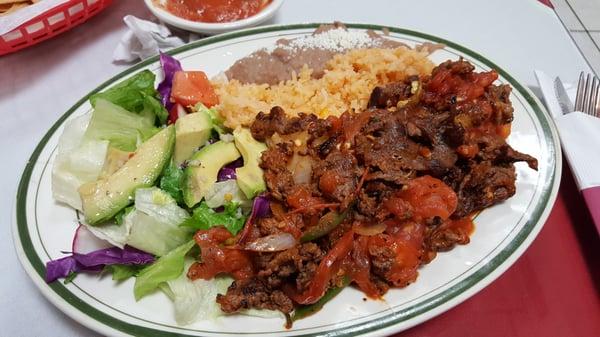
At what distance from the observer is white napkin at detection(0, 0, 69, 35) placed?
8.12ft

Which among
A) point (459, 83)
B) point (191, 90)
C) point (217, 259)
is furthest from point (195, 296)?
point (459, 83)

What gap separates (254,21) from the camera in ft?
9.23

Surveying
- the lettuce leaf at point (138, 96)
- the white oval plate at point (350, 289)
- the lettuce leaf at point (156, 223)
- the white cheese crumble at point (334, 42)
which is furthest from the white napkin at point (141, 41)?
the lettuce leaf at point (156, 223)

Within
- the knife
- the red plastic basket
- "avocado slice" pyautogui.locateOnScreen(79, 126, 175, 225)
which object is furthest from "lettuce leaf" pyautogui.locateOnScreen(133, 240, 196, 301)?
the knife

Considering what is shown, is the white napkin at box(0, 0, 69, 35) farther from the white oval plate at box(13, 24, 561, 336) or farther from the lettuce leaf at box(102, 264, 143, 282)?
the lettuce leaf at box(102, 264, 143, 282)

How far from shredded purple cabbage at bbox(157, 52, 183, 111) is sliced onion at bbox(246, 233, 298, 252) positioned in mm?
956

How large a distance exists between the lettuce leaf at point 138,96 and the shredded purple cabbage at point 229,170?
47cm

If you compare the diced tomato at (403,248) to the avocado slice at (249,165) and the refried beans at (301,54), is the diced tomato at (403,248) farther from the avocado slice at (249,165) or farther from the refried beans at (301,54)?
the refried beans at (301,54)

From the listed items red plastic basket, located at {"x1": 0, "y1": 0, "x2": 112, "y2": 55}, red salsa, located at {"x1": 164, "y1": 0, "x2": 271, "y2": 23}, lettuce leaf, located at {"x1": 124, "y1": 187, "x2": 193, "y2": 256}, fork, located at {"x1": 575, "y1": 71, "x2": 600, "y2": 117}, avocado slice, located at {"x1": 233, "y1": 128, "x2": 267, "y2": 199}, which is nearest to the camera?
lettuce leaf, located at {"x1": 124, "y1": 187, "x2": 193, "y2": 256}

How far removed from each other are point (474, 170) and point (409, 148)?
0.84 ft

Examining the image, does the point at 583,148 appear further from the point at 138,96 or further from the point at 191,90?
the point at 138,96

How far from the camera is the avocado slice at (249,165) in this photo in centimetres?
188

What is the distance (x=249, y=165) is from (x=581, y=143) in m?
1.38

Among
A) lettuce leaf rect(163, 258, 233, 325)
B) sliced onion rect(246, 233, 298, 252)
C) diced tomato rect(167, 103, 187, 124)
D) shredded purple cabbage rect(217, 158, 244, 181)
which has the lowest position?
lettuce leaf rect(163, 258, 233, 325)
